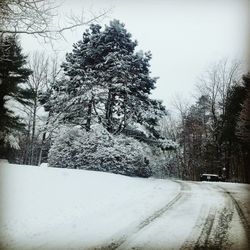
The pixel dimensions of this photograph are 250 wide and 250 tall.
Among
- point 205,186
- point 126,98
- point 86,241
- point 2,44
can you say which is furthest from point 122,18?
point 86,241

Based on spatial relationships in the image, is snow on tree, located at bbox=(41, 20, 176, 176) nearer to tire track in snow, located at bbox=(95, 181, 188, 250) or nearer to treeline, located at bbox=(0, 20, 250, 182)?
treeline, located at bbox=(0, 20, 250, 182)

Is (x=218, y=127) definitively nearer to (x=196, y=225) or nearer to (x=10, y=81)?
(x=196, y=225)

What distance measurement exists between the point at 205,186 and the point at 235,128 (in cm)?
98

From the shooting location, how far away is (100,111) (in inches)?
247

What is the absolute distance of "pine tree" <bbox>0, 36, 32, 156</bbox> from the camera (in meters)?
5.87

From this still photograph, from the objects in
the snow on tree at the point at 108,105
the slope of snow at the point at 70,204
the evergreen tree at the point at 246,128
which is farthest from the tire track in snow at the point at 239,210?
the snow on tree at the point at 108,105

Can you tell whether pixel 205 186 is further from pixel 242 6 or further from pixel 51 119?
pixel 51 119

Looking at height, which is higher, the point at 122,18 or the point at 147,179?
the point at 122,18

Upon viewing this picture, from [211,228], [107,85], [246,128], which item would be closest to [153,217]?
[211,228]

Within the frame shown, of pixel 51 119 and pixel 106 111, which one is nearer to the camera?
pixel 106 111

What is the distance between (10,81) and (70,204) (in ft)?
7.26

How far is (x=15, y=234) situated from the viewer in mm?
4621

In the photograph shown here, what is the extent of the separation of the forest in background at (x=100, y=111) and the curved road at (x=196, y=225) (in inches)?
16.3

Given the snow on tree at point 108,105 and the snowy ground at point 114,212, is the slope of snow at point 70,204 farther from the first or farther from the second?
the snow on tree at point 108,105
